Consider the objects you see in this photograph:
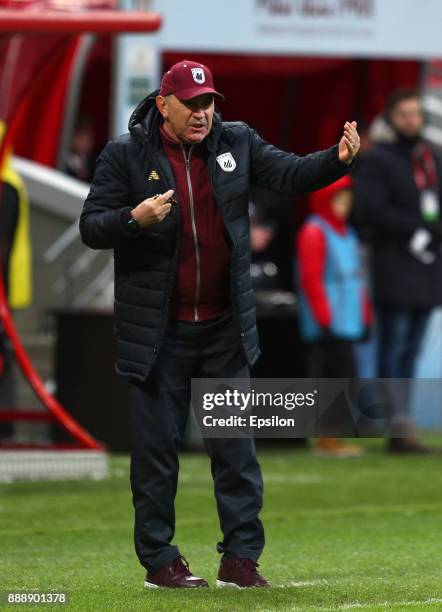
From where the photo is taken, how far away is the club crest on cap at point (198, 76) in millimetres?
6633

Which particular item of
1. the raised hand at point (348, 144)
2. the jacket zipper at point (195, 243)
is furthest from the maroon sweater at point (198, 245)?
the raised hand at point (348, 144)

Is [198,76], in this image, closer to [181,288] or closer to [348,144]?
[348,144]

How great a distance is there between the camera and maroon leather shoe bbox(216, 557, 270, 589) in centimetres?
670

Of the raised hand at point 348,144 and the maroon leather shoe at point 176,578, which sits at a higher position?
the raised hand at point 348,144

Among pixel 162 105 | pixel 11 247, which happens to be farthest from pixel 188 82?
pixel 11 247

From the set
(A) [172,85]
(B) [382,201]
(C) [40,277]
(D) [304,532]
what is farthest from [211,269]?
(C) [40,277]

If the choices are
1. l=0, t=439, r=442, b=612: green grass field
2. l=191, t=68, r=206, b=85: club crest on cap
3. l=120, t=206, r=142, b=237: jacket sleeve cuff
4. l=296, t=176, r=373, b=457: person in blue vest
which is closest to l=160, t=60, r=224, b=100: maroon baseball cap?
l=191, t=68, r=206, b=85: club crest on cap

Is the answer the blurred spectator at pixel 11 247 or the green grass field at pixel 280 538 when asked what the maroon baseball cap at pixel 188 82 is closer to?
the green grass field at pixel 280 538

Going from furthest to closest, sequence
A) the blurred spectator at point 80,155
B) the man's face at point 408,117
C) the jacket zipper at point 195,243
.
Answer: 1. the blurred spectator at point 80,155
2. the man's face at point 408,117
3. the jacket zipper at point 195,243

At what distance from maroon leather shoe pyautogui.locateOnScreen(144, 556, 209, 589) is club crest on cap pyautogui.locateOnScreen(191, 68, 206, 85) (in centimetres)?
176

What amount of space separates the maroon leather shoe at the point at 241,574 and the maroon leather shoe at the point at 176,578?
0.28ft

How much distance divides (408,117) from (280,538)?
4938 millimetres

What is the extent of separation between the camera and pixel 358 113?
1798cm

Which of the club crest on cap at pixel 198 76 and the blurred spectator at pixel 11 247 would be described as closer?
the club crest on cap at pixel 198 76
